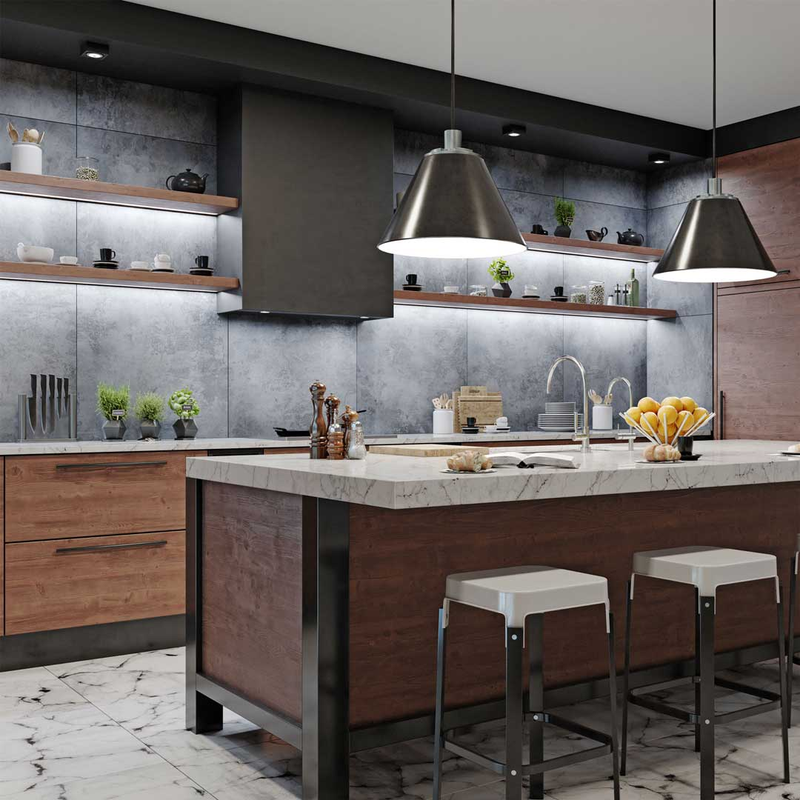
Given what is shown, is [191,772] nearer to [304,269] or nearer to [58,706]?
[58,706]

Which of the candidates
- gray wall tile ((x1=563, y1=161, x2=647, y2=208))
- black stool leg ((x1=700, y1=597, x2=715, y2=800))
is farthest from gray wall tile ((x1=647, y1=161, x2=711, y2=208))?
black stool leg ((x1=700, y1=597, x2=715, y2=800))

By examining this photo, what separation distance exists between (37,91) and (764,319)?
453cm

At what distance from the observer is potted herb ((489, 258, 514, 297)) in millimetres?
6047

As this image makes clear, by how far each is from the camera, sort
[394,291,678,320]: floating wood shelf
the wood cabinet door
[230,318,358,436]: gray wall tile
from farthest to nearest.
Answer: the wood cabinet door, [394,291,678,320]: floating wood shelf, [230,318,358,436]: gray wall tile

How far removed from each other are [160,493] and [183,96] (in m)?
2.24

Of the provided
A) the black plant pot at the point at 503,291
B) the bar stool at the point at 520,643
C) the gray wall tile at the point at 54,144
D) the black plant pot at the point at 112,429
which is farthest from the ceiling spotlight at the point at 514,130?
the bar stool at the point at 520,643

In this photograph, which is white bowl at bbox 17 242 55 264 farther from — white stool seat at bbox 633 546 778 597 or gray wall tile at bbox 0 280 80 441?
white stool seat at bbox 633 546 778 597

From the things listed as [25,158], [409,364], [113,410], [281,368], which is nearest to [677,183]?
[409,364]

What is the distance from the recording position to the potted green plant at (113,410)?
4574 millimetres

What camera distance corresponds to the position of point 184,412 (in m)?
4.78

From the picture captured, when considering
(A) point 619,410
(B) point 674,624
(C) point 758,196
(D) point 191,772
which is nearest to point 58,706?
(D) point 191,772

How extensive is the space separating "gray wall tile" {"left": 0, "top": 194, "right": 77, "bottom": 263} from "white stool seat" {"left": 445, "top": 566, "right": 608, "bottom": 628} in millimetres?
3190

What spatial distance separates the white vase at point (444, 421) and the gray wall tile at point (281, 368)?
0.56 meters

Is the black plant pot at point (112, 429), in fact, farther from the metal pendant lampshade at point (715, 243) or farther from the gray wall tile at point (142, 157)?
the metal pendant lampshade at point (715, 243)
